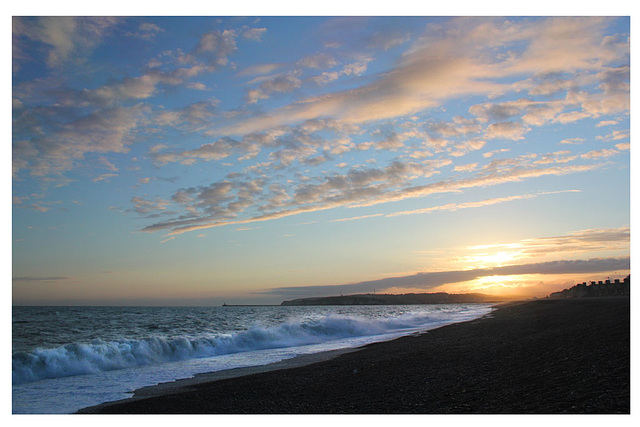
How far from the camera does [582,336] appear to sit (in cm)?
1261

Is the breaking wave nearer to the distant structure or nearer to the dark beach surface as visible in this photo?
the dark beach surface

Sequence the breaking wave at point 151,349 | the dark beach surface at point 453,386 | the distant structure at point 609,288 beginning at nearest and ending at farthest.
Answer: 1. the dark beach surface at point 453,386
2. the breaking wave at point 151,349
3. the distant structure at point 609,288

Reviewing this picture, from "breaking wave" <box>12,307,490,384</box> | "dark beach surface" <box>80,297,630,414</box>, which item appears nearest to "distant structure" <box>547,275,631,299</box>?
"breaking wave" <box>12,307,490,384</box>

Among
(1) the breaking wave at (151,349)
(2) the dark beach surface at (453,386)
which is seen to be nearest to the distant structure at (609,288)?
(1) the breaking wave at (151,349)

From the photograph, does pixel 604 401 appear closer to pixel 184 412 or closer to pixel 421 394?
pixel 421 394

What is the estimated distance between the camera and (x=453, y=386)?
28.7ft

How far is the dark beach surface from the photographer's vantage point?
22.9ft

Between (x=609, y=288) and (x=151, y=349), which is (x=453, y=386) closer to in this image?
(x=151, y=349)

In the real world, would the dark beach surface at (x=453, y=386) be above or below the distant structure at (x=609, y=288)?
above

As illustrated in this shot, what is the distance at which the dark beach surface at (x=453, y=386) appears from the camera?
6.98m

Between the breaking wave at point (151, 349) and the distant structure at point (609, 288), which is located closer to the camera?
the breaking wave at point (151, 349)

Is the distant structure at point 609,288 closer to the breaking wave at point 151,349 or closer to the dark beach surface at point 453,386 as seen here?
the breaking wave at point 151,349

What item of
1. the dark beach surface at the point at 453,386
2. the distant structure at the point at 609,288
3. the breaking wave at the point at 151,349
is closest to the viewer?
the dark beach surface at the point at 453,386

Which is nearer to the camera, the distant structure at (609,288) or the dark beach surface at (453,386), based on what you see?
the dark beach surface at (453,386)
